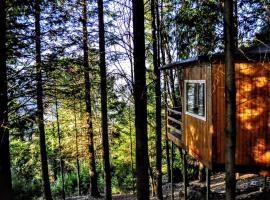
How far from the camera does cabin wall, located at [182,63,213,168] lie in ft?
32.3

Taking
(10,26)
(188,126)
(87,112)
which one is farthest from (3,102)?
(87,112)

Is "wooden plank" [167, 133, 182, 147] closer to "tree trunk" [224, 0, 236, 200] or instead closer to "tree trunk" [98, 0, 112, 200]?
"tree trunk" [98, 0, 112, 200]

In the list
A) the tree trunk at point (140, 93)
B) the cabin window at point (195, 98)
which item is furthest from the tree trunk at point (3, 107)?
the cabin window at point (195, 98)

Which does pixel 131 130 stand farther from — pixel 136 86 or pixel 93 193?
pixel 136 86

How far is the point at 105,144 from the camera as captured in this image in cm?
1522

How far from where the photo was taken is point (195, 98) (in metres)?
11.4

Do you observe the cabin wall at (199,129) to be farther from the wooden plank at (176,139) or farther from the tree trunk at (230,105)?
the tree trunk at (230,105)

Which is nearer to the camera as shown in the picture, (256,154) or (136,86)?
(136,86)

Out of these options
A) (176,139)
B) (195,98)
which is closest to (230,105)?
(195,98)

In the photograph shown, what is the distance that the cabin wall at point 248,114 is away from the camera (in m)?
9.44

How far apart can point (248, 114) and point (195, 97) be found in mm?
2203

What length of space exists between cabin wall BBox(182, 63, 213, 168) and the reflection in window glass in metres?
0.22

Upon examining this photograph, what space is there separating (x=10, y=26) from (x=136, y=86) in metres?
3.59

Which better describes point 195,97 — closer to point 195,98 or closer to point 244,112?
point 195,98
